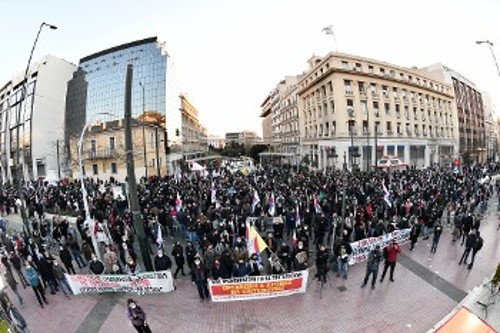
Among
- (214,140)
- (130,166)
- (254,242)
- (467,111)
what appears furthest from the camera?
(467,111)

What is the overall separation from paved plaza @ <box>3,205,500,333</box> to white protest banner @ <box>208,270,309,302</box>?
21cm

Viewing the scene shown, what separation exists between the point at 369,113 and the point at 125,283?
138ft

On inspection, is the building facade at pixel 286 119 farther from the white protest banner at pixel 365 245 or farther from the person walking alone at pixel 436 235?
the white protest banner at pixel 365 245

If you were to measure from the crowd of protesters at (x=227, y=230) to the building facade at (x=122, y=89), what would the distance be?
2878cm

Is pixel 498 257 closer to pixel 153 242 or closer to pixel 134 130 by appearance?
pixel 153 242

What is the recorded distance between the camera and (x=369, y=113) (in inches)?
1734

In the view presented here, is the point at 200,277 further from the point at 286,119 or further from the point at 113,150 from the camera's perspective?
the point at 286,119

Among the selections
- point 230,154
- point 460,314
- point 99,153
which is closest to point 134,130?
point 99,153

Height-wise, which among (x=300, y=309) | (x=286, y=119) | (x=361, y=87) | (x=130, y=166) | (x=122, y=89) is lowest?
(x=300, y=309)

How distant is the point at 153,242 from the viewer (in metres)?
14.5

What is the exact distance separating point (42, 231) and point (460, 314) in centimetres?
1661

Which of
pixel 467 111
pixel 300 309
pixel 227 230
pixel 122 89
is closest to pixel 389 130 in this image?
pixel 467 111

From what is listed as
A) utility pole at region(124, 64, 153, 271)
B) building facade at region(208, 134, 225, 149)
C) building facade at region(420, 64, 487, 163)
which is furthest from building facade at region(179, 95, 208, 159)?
building facade at region(420, 64, 487, 163)

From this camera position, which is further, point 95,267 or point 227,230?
point 227,230
